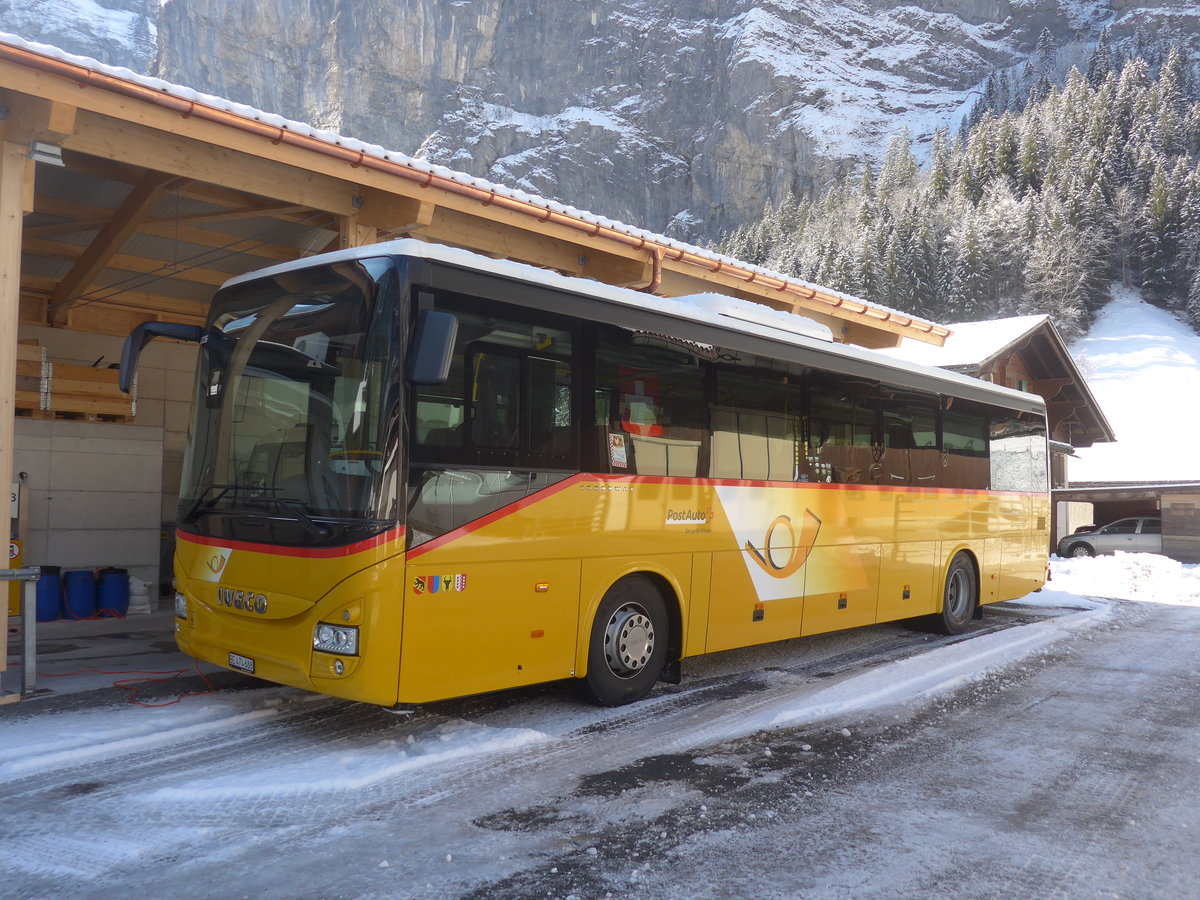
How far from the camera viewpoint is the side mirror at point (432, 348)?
5.00 metres

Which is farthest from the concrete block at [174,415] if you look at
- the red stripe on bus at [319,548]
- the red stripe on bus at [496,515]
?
the red stripe on bus at [496,515]

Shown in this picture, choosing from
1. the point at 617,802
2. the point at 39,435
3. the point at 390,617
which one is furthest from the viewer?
the point at 39,435

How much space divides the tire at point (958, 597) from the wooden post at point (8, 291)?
9.21 metres

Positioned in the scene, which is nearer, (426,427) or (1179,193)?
(426,427)

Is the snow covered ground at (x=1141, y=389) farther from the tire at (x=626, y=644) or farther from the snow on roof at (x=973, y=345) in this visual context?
the tire at (x=626, y=644)

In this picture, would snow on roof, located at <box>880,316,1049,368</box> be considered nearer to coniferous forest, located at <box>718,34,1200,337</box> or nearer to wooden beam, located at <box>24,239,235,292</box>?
wooden beam, located at <box>24,239,235,292</box>

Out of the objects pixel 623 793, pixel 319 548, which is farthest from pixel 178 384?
pixel 623 793

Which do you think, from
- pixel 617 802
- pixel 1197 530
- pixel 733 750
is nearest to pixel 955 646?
pixel 733 750

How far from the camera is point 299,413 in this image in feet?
17.9

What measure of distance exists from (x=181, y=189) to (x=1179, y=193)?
3456 inches

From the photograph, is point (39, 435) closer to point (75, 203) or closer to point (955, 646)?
point (75, 203)

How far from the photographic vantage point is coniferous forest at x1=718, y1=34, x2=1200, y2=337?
7269 centimetres

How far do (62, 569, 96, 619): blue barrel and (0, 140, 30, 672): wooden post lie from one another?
4.50m

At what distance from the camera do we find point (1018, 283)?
2894 inches
